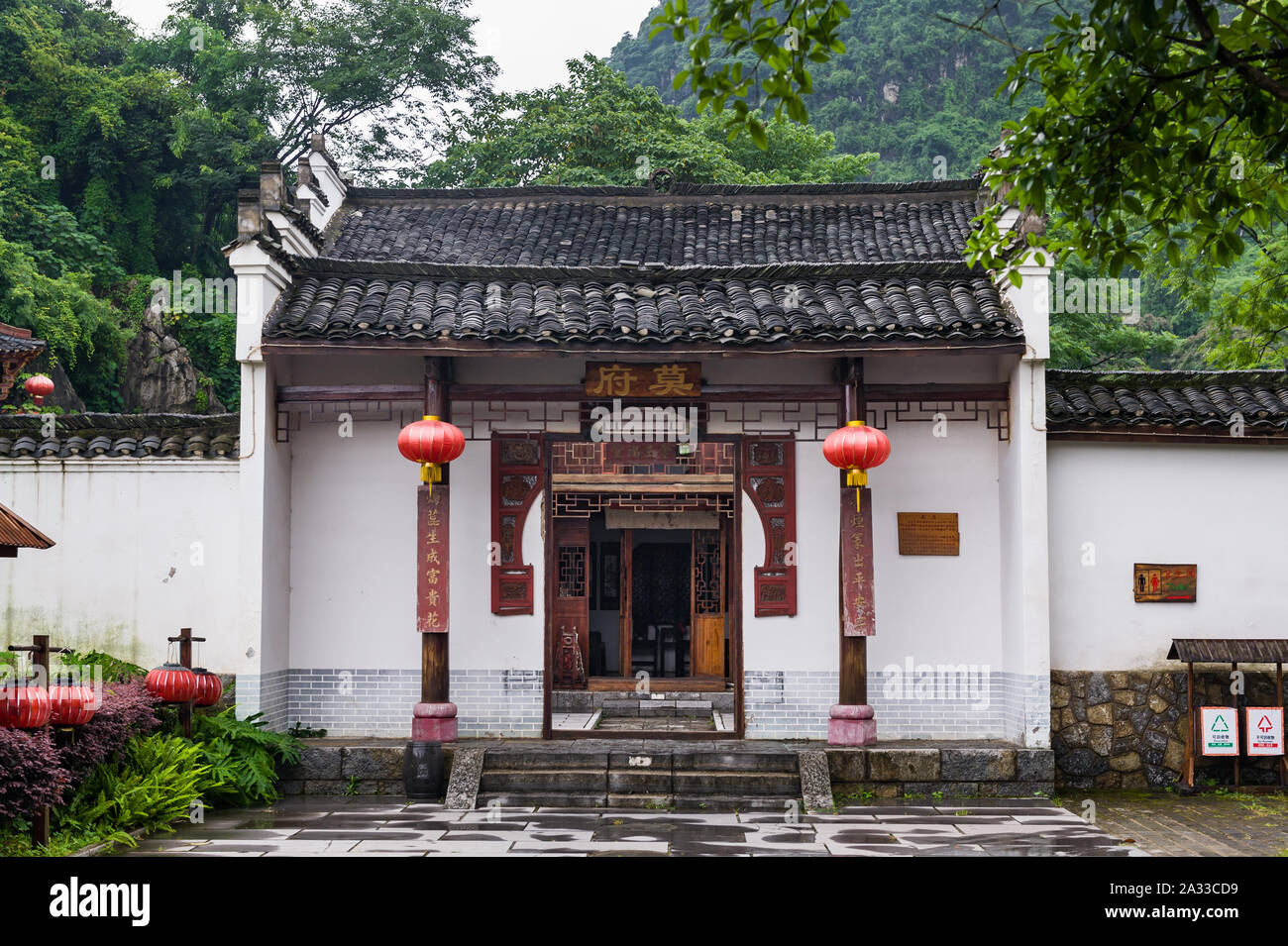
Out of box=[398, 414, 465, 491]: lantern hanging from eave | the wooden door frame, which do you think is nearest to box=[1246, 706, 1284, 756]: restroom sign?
the wooden door frame

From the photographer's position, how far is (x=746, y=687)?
9.43 m

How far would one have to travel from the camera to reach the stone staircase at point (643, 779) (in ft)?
27.2

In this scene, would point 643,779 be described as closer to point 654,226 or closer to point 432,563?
point 432,563

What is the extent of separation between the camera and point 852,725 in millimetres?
8812

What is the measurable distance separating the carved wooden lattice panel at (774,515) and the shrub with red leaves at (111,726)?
14.9 ft

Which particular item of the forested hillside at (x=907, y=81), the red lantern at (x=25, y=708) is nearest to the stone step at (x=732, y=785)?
the red lantern at (x=25, y=708)

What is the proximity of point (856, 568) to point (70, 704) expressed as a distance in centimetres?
536

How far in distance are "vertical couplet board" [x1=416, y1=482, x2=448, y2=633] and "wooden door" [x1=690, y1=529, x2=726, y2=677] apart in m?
6.89

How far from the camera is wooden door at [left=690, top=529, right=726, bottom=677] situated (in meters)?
15.5

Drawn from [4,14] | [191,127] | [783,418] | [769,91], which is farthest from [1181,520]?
[4,14]

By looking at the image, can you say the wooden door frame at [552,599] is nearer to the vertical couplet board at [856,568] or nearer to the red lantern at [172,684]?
the vertical couplet board at [856,568]

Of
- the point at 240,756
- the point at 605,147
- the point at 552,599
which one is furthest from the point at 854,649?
the point at 605,147

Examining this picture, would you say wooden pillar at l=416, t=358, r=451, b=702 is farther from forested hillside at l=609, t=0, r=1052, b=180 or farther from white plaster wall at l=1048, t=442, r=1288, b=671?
forested hillside at l=609, t=0, r=1052, b=180

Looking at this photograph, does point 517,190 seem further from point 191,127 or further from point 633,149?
point 191,127
